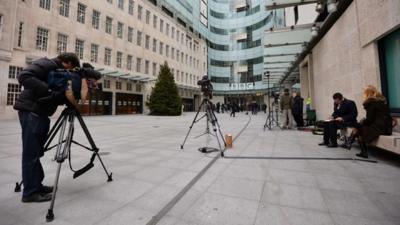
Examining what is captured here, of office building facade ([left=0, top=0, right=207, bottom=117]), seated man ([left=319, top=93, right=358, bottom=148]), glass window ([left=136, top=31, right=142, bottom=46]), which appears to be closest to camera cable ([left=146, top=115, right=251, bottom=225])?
seated man ([left=319, top=93, right=358, bottom=148])

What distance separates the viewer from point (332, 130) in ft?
19.6

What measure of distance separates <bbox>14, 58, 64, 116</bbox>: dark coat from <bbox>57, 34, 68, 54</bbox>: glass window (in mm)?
21021

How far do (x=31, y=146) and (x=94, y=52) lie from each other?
23736 mm

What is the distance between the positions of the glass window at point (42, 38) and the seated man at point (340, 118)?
74.3 feet

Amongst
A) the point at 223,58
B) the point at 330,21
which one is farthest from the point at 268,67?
the point at 223,58

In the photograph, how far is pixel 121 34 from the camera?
85.5 ft

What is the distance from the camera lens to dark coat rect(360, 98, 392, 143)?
432cm

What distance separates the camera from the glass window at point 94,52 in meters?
22.4

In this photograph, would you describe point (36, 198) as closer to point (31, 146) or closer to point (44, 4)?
point (31, 146)

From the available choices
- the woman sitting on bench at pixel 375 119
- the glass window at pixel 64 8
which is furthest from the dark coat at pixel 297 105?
the glass window at pixel 64 8

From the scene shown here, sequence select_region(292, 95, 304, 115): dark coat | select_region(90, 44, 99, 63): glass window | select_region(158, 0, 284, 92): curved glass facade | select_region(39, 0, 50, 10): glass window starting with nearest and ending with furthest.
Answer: select_region(292, 95, 304, 115): dark coat
select_region(39, 0, 50, 10): glass window
select_region(90, 44, 99, 63): glass window
select_region(158, 0, 284, 92): curved glass facade

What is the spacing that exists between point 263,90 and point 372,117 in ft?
Result: 137

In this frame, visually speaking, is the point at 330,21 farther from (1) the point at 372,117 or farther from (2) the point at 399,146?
(2) the point at 399,146

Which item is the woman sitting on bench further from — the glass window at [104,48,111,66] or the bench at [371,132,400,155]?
the glass window at [104,48,111,66]
